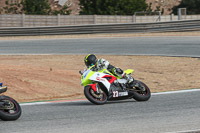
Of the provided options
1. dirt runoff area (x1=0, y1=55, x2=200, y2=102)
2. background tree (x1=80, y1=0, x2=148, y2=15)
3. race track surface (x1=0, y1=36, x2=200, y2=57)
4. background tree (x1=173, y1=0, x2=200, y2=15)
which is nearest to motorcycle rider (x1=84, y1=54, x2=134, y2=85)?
dirt runoff area (x1=0, y1=55, x2=200, y2=102)

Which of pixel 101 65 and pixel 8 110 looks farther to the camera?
pixel 101 65

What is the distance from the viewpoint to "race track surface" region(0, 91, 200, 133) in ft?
20.9

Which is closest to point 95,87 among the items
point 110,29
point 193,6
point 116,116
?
point 116,116

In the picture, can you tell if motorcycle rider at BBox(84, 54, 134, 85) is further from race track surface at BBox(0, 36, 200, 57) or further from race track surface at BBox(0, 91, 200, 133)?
race track surface at BBox(0, 36, 200, 57)

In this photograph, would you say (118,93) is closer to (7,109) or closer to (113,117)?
(113,117)

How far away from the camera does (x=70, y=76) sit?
13.7 metres

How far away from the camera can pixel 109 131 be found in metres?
6.19

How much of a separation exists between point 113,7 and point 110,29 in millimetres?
11491

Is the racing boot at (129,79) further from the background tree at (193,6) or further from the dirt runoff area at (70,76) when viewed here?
the background tree at (193,6)

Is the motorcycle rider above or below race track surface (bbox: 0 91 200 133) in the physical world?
above

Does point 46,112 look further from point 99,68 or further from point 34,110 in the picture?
point 99,68

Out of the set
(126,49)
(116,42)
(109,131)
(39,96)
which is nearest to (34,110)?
(109,131)

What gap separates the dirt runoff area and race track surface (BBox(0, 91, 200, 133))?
2.79 meters

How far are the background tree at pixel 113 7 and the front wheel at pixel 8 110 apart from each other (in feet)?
105
